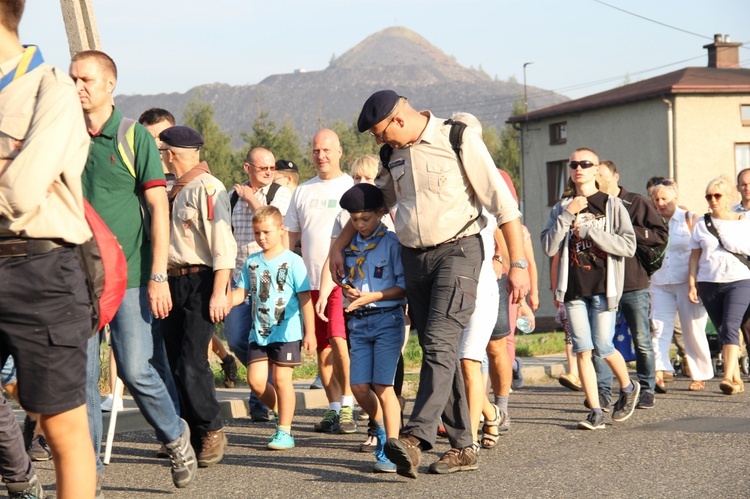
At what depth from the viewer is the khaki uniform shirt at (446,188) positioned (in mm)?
6461

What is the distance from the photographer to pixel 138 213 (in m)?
6.15

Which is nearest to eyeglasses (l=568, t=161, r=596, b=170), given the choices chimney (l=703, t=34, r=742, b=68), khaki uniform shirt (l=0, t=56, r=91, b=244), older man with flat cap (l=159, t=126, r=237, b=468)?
older man with flat cap (l=159, t=126, r=237, b=468)

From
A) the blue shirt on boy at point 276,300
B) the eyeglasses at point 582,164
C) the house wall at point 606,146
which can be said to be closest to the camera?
the blue shirt on boy at point 276,300

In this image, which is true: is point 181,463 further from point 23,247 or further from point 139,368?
point 23,247

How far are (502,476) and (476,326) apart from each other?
962mm

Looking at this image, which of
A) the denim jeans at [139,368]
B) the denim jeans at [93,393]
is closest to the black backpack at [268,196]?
the denim jeans at [139,368]

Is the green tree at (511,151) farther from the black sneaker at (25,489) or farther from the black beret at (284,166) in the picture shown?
the black sneaker at (25,489)

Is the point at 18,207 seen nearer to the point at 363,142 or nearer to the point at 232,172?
the point at 232,172

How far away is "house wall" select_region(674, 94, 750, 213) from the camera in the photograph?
4175cm

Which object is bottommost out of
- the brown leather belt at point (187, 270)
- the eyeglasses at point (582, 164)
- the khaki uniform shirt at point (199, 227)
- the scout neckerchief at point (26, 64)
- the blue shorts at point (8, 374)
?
the blue shorts at point (8, 374)

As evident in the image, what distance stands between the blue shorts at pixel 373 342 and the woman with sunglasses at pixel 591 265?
2091 mm

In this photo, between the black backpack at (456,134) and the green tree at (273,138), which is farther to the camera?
the green tree at (273,138)

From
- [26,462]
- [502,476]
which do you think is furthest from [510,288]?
[26,462]

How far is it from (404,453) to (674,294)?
6591 millimetres
